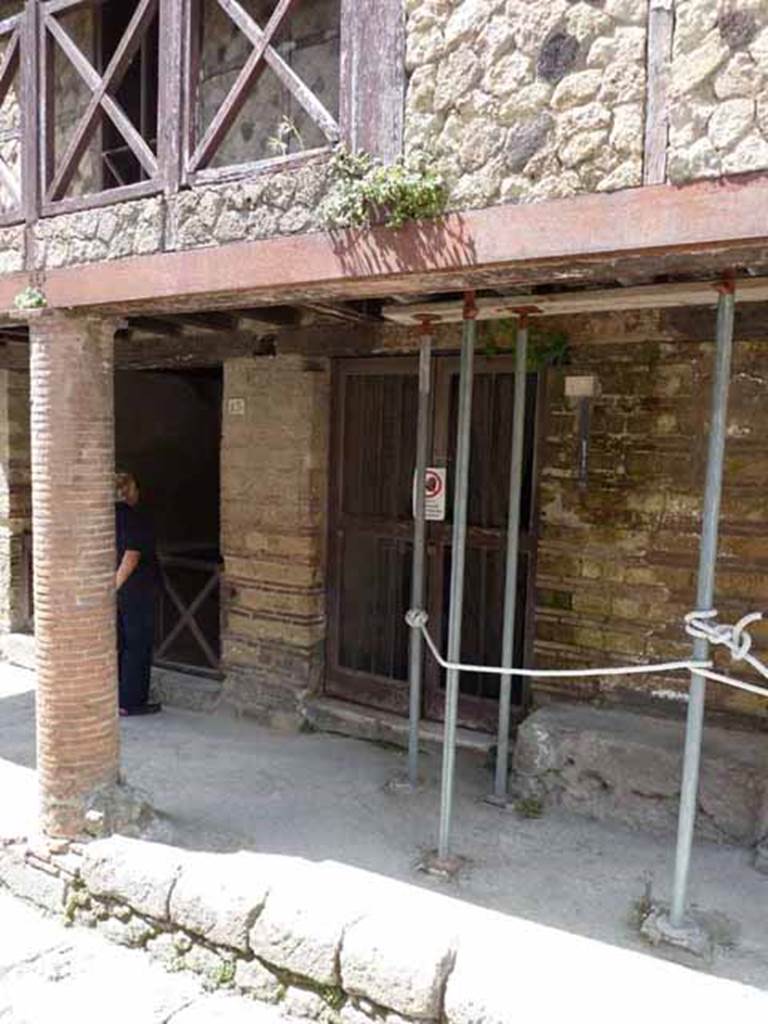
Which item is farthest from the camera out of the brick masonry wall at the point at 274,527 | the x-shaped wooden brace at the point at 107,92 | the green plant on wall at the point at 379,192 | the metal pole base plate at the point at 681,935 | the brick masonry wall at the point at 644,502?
the brick masonry wall at the point at 274,527

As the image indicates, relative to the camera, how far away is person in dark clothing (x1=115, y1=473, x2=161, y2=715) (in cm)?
619

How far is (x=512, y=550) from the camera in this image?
4492mm

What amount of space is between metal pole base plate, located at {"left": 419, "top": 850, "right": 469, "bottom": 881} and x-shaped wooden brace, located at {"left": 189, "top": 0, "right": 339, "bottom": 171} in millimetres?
3346

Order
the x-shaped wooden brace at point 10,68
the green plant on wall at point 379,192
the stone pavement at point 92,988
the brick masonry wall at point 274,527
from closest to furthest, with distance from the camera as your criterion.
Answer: the green plant on wall at point 379,192 → the stone pavement at point 92,988 → the x-shaped wooden brace at point 10,68 → the brick masonry wall at point 274,527

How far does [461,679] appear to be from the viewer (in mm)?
5750

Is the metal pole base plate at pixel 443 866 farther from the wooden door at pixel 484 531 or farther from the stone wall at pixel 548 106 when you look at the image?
the stone wall at pixel 548 106

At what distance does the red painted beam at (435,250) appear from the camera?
2521mm

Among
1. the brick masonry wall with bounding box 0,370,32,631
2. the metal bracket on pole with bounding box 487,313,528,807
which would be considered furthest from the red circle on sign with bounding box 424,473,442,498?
the brick masonry wall with bounding box 0,370,32,631

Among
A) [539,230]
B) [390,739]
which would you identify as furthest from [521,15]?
[390,739]

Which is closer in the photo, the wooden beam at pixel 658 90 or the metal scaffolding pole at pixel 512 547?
the wooden beam at pixel 658 90

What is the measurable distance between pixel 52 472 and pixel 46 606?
0.70 metres

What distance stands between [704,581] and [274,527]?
3.60 m

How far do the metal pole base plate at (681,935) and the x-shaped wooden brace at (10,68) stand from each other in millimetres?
4774

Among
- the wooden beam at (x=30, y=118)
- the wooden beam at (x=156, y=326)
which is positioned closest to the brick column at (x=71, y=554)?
the wooden beam at (x=30, y=118)
